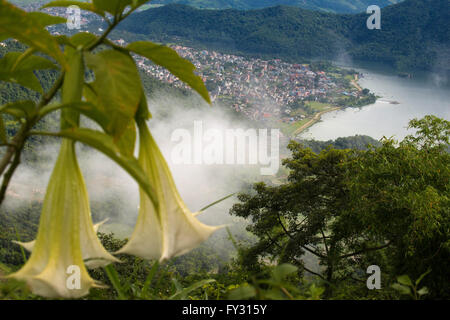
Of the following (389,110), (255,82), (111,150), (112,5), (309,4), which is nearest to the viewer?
(111,150)

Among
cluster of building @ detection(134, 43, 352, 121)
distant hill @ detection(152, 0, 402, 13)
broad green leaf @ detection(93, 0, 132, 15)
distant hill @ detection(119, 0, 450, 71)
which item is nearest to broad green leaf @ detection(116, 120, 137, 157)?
broad green leaf @ detection(93, 0, 132, 15)

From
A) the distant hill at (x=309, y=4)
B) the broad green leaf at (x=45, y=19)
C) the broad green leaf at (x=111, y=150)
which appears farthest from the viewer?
the distant hill at (x=309, y=4)

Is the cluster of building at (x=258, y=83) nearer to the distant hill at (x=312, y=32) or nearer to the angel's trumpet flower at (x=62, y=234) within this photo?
the distant hill at (x=312, y=32)

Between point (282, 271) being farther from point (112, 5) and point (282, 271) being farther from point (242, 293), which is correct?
point (112, 5)

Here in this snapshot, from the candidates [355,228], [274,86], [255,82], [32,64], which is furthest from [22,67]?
[255,82]

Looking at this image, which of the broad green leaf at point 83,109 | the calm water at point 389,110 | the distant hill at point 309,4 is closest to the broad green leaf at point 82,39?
the broad green leaf at point 83,109
